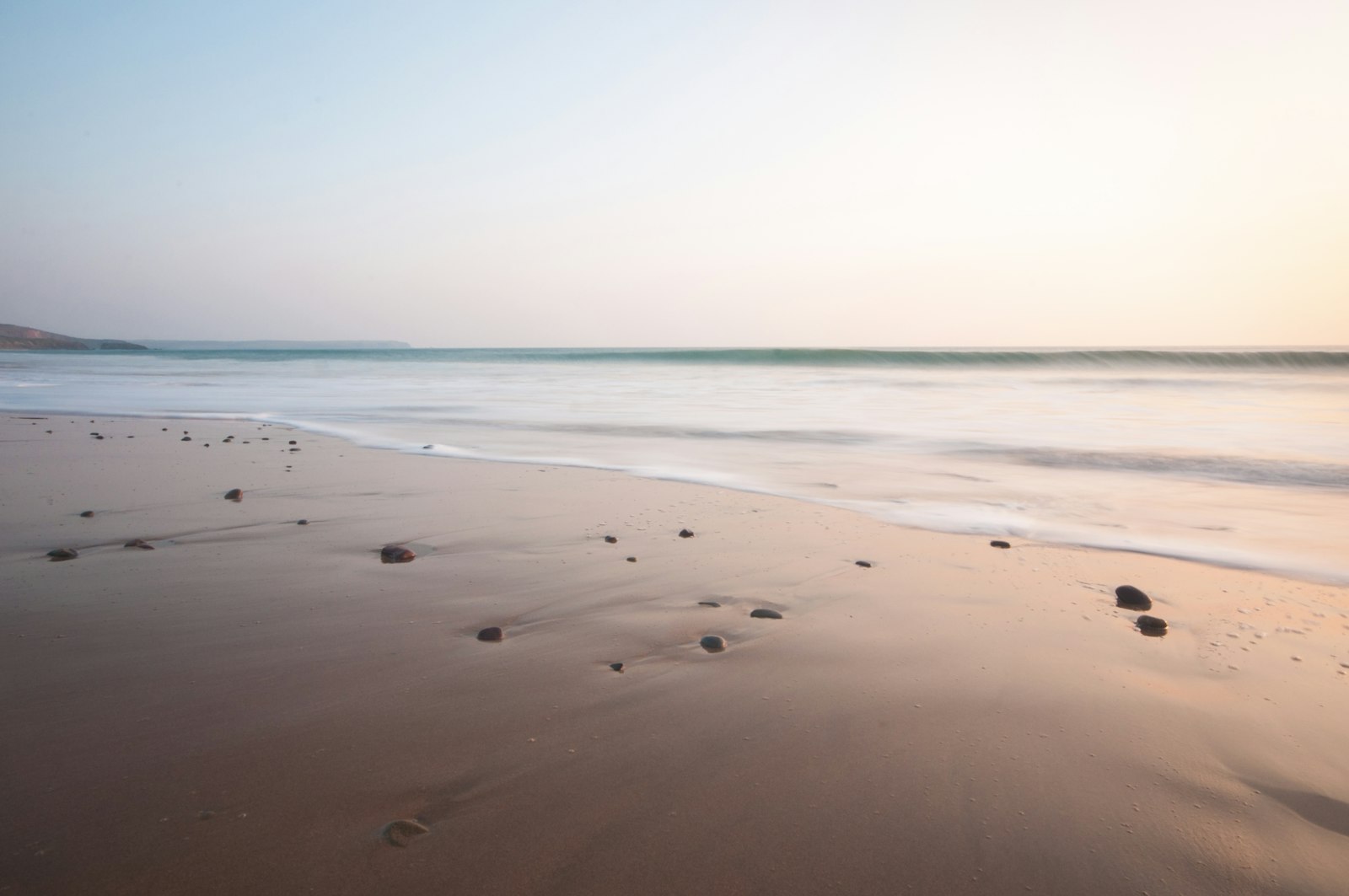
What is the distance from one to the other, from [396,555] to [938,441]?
7.91 meters

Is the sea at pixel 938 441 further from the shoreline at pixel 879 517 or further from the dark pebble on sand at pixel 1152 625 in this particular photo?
the dark pebble on sand at pixel 1152 625

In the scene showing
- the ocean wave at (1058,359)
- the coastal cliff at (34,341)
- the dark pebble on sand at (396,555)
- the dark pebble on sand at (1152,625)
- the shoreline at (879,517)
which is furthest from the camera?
the coastal cliff at (34,341)

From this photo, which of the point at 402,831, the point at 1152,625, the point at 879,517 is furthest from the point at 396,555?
the point at 1152,625

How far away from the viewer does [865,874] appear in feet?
5.17

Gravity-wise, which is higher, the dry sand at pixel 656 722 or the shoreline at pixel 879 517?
the dry sand at pixel 656 722

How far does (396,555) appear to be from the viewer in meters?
3.88

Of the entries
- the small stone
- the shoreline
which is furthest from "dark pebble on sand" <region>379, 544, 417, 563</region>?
the shoreline

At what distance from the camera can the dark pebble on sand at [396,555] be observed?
3842mm

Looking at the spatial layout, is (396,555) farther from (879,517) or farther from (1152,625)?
(1152,625)

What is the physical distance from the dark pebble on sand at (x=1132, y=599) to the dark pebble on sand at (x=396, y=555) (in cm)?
335

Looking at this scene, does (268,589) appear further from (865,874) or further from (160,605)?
(865,874)

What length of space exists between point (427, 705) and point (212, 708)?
23.5 inches

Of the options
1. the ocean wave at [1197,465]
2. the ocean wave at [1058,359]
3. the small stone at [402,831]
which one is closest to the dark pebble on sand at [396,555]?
the small stone at [402,831]

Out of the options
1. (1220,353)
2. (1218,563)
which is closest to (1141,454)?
(1218,563)
